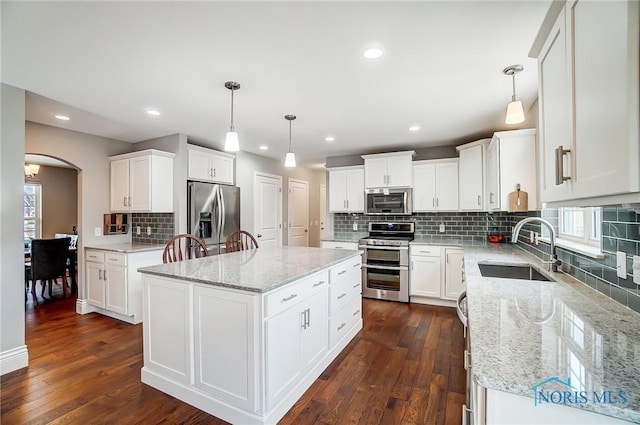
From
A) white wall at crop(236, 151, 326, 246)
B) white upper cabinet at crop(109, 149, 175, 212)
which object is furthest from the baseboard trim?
white wall at crop(236, 151, 326, 246)

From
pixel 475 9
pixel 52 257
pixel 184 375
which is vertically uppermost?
pixel 475 9

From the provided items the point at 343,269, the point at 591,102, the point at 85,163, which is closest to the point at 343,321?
the point at 343,269

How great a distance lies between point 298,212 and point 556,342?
230 inches

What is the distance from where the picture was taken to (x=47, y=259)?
4.39m

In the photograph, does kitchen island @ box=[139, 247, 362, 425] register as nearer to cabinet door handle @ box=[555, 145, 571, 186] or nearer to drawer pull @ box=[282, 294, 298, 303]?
drawer pull @ box=[282, 294, 298, 303]

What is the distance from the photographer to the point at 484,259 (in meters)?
2.68

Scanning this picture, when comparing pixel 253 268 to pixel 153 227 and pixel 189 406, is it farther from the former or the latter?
pixel 153 227

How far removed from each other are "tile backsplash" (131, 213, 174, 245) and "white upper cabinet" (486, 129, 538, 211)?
13.7 ft

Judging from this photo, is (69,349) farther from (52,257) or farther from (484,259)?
(484,259)

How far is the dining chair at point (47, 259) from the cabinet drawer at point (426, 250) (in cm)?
539

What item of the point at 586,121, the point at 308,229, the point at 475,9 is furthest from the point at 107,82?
the point at 308,229

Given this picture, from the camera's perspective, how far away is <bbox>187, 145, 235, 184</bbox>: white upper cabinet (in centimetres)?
419

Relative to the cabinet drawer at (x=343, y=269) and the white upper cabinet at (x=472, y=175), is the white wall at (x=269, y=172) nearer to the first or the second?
the cabinet drawer at (x=343, y=269)

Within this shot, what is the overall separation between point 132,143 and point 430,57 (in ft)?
14.5
